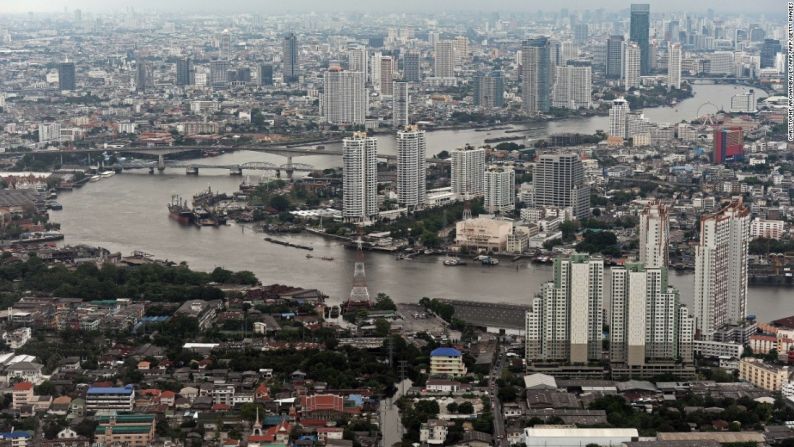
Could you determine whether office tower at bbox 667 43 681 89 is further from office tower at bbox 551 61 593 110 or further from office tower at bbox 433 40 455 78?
office tower at bbox 433 40 455 78

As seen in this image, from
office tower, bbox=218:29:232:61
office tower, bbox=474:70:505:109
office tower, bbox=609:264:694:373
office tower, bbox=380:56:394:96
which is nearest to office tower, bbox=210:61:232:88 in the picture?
office tower, bbox=380:56:394:96

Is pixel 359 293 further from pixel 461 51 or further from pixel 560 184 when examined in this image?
pixel 461 51

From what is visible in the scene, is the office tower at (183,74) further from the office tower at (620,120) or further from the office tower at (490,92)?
the office tower at (620,120)

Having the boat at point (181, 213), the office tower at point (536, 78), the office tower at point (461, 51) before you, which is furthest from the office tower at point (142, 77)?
the boat at point (181, 213)

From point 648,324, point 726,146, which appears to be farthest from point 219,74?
point 648,324

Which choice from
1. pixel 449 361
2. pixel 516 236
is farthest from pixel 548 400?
pixel 516 236

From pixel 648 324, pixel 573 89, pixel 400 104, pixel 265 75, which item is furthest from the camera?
pixel 265 75
